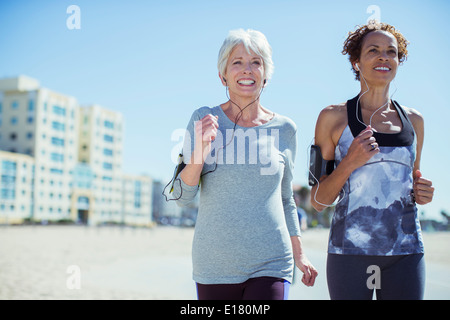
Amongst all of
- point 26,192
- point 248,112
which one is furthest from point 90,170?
point 248,112

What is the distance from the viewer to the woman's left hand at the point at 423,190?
2494 mm

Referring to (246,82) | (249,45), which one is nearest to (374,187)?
(246,82)

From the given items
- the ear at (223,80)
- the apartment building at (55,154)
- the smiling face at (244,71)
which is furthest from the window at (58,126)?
the smiling face at (244,71)

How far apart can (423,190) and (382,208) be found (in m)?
0.22

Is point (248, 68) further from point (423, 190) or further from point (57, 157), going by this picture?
point (57, 157)

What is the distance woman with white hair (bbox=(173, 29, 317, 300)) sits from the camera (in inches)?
94.7

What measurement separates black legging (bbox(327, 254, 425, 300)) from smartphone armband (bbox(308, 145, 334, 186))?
0.47 meters

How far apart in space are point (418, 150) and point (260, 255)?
1.09 meters

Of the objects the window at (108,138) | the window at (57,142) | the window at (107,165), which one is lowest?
the window at (107,165)

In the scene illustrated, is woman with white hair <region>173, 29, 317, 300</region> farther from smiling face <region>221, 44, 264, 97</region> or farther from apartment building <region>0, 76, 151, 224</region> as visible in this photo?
apartment building <region>0, 76, 151, 224</region>

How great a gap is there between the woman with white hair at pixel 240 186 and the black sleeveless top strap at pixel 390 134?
351 mm

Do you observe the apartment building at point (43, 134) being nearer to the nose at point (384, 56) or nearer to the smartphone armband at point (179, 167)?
the smartphone armband at point (179, 167)

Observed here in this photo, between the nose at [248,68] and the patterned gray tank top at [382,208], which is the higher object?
the nose at [248,68]

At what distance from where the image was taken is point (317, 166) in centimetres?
274
